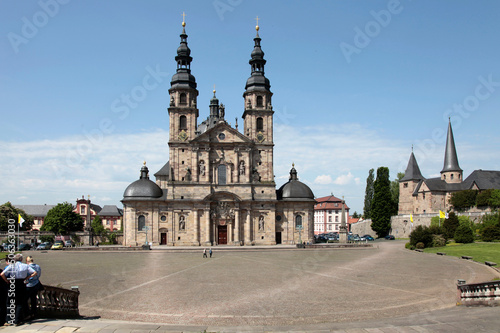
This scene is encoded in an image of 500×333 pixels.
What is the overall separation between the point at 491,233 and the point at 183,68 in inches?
1905

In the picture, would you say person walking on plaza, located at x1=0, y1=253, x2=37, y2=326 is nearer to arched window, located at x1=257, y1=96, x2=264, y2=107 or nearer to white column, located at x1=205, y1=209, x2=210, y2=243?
white column, located at x1=205, y1=209, x2=210, y2=243

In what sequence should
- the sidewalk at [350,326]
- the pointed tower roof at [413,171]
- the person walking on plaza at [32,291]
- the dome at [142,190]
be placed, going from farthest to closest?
the pointed tower roof at [413,171] → the dome at [142,190] → the person walking on plaza at [32,291] → the sidewalk at [350,326]

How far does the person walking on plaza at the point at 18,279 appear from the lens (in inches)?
424

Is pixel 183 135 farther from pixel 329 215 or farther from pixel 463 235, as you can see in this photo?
pixel 329 215

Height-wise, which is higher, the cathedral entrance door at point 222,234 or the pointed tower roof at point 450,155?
the pointed tower roof at point 450,155

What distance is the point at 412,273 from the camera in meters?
26.2

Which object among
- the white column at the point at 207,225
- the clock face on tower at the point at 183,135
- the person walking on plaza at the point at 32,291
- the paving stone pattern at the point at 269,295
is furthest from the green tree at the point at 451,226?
the person walking on plaza at the point at 32,291

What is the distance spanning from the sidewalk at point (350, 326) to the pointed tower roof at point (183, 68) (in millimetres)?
55291

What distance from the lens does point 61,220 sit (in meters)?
79.9

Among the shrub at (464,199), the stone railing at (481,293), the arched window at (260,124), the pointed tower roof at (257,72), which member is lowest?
the stone railing at (481,293)

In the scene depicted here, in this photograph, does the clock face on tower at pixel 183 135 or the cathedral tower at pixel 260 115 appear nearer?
the clock face on tower at pixel 183 135

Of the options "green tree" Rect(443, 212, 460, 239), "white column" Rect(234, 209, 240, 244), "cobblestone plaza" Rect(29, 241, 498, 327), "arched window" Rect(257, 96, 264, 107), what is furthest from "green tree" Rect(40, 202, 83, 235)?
"green tree" Rect(443, 212, 460, 239)

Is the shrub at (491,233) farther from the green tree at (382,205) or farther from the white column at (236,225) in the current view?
the green tree at (382,205)

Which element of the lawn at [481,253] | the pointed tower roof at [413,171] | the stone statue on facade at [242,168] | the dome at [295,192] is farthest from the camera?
the pointed tower roof at [413,171]
